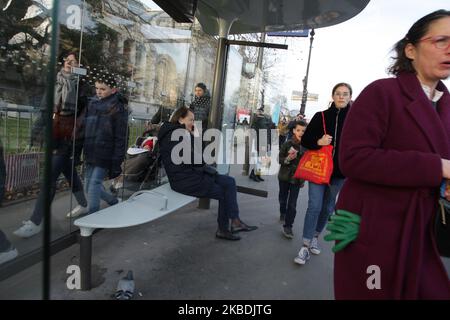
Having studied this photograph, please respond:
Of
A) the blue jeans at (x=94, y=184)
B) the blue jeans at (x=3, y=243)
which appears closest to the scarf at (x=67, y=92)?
the blue jeans at (x=94, y=184)

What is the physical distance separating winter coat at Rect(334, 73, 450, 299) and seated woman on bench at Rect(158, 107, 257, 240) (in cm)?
257

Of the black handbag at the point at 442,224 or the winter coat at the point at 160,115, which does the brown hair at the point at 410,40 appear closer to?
the black handbag at the point at 442,224

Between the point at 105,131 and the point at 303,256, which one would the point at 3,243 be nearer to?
the point at 105,131

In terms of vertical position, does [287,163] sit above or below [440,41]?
below

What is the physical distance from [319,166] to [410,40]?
7.43ft

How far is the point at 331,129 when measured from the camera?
3582mm

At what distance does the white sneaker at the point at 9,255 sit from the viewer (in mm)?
2746

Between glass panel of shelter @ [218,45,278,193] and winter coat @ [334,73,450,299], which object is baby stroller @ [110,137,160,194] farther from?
winter coat @ [334,73,450,299]

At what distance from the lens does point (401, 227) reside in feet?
4.15

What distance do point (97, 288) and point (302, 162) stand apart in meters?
2.36

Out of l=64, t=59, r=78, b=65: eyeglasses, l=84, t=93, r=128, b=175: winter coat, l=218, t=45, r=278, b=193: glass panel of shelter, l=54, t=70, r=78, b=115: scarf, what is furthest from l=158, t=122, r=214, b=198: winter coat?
l=218, t=45, r=278, b=193: glass panel of shelter

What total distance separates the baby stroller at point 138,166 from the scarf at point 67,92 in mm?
1270

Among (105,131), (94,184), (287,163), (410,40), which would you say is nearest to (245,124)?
(287,163)
